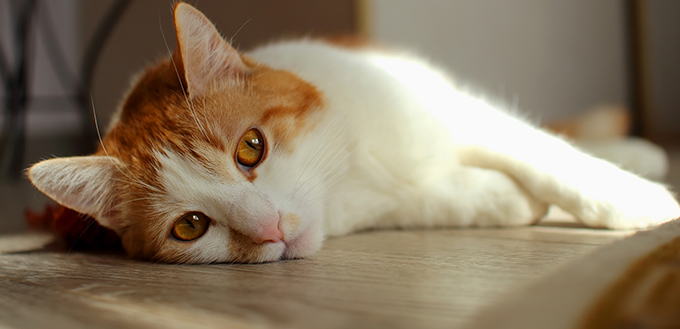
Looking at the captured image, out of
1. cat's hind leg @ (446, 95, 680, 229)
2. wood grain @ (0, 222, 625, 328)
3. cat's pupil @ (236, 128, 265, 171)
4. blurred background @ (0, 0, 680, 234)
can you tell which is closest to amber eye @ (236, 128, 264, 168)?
cat's pupil @ (236, 128, 265, 171)

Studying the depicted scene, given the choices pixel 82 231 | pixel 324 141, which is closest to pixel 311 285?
pixel 324 141

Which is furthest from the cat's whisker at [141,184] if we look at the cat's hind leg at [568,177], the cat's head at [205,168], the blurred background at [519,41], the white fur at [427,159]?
the blurred background at [519,41]

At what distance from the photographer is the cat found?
107 cm

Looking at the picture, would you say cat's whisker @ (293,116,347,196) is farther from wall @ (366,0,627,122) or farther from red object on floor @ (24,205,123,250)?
wall @ (366,0,627,122)

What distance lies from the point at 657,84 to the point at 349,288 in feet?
10.9

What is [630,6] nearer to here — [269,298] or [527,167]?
[527,167]

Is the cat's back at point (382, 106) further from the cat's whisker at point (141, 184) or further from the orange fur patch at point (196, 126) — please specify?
the cat's whisker at point (141, 184)

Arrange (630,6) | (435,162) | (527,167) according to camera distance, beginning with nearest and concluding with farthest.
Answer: (527,167) < (435,162) < (630,6)

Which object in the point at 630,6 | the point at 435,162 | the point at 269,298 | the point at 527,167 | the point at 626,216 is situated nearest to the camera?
the point at 269,298

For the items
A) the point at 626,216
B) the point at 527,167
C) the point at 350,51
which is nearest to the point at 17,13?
the point at 350,51

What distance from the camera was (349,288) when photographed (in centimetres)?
78

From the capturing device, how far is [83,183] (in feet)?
3.79

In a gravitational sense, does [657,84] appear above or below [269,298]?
above

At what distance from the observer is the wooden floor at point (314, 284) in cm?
66
